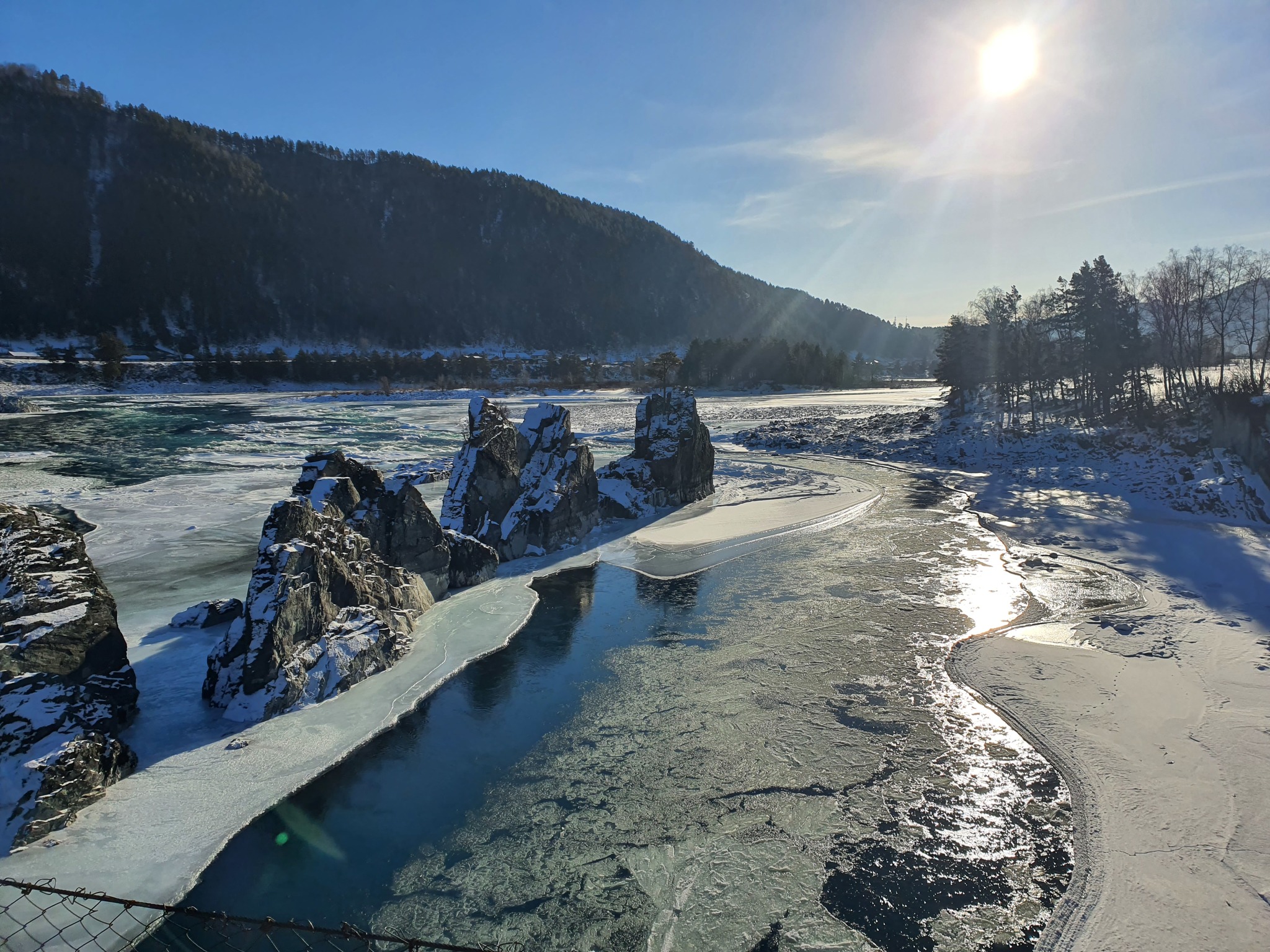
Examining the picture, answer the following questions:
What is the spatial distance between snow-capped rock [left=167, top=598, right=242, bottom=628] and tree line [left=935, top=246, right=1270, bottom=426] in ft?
129

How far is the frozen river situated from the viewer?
6.52m

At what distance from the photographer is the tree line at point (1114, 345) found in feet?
121

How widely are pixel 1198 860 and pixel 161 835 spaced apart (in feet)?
37.0

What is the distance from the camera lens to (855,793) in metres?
8.25

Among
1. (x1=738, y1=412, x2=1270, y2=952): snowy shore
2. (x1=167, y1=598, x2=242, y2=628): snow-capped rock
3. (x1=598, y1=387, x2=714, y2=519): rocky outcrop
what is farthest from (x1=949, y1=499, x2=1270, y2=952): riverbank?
(x1=598, y1=387, x2=714, y2=519): rocky outcrop

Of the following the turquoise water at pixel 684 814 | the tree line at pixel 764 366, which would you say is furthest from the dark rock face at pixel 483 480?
the tree line at pixel 764 366

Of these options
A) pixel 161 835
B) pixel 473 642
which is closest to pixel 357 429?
pixel 473 642

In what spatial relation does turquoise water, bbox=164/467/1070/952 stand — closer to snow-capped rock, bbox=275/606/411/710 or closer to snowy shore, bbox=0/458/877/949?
snowy shore, bbox=0/458/877/949

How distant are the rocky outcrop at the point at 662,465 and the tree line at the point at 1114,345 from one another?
24.6 meters

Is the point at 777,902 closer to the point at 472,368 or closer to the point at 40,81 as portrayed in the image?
the point at 472,368

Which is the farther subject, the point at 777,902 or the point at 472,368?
the point at 472,368

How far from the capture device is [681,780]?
28.0ft

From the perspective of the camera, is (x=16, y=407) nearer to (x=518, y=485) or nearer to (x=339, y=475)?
(x=518, y=485)

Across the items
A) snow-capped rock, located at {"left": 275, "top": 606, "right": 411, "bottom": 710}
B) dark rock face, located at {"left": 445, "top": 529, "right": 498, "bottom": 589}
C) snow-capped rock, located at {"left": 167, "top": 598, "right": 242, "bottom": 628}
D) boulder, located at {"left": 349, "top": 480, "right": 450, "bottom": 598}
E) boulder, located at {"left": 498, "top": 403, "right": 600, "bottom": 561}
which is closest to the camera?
snow-capped rock, located at {"left": 275, "top": 606, "right": 411, "bottom": 710}
